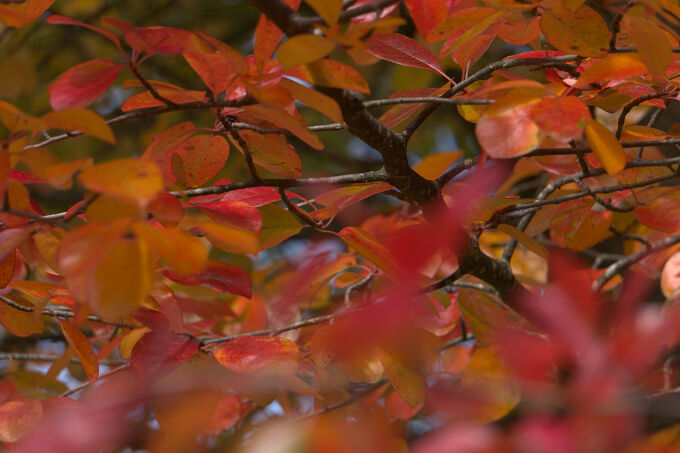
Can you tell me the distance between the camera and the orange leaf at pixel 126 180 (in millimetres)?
334

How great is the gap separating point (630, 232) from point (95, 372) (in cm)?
99

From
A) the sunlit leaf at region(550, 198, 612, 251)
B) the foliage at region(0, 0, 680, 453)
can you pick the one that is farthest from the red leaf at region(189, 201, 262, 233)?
the sunlit leaf at region(550, 198, 612, 251)

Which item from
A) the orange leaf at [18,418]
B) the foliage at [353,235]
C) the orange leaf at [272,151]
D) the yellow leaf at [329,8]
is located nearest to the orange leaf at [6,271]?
the foliage at [353,235]

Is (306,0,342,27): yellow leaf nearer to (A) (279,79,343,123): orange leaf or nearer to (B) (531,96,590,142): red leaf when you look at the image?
(A) (279,79,343,123): orange leaf

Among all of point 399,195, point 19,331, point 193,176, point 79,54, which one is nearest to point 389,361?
point 399,195

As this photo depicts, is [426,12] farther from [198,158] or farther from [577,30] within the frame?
[198,158]

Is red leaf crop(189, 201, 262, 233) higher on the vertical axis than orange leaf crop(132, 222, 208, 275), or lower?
lower

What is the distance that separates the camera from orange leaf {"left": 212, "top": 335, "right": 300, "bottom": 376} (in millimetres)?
589

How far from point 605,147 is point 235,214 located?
326 mm

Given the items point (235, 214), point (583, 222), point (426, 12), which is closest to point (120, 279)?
point (235, 214)

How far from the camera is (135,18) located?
1731 millimetres

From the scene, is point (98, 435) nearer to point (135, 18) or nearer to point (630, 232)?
point (630, 232)

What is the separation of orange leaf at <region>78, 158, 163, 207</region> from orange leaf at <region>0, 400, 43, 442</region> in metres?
0.36

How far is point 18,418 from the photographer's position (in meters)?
0.59
